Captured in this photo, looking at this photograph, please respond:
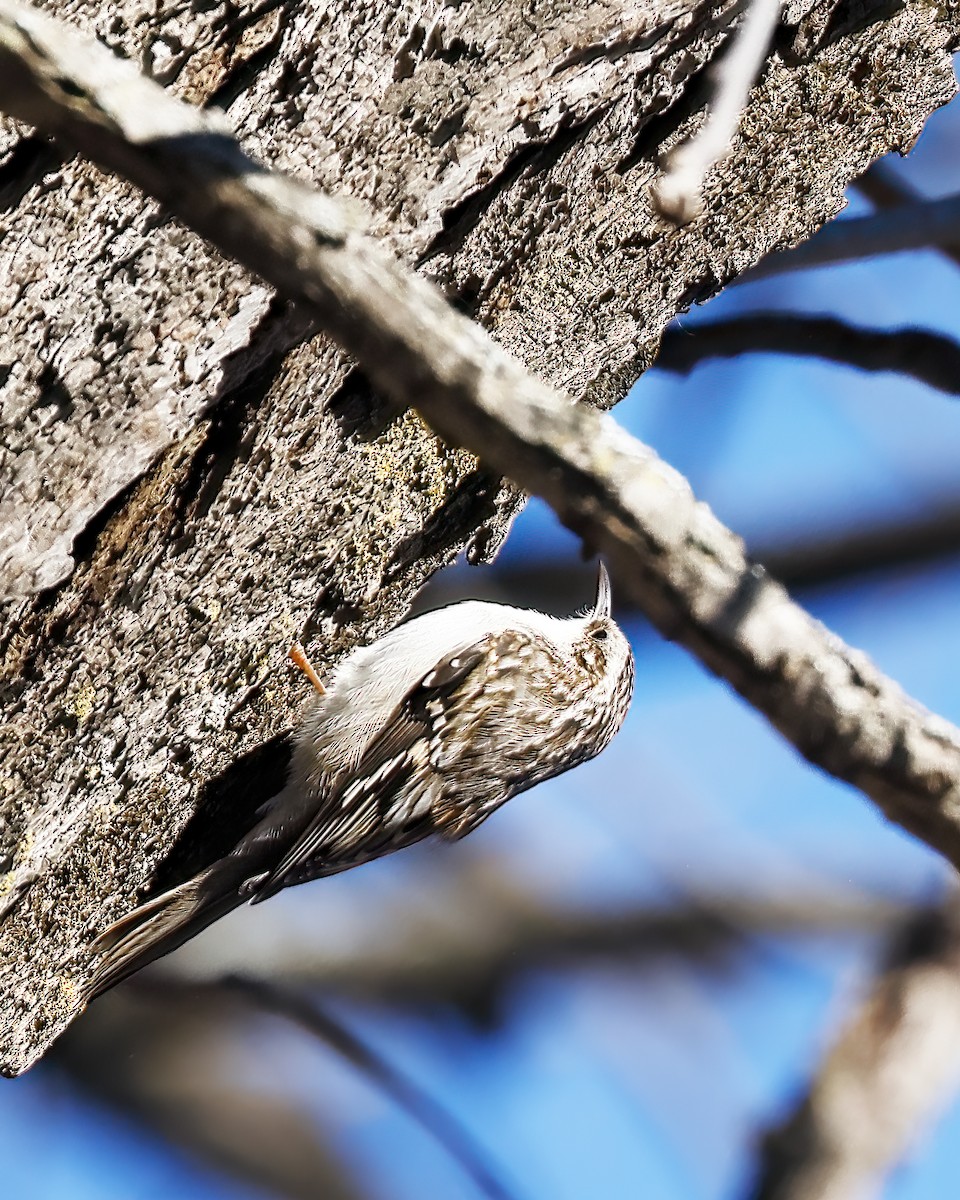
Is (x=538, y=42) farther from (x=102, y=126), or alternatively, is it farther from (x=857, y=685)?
(x=857, y=685)

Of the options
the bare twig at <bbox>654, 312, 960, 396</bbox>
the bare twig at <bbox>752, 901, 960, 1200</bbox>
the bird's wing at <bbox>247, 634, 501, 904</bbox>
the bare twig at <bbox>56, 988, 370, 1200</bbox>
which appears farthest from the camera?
the bare twig at <bbox>56, 988, 370, 1200</bbox>

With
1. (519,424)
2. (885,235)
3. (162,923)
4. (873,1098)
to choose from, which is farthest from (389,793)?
(885,235)

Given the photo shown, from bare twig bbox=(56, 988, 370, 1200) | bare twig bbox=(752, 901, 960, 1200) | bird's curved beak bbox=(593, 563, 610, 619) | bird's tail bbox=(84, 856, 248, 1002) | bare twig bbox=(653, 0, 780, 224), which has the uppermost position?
bird's curved beak bbox=(593, 563, 610, 619)

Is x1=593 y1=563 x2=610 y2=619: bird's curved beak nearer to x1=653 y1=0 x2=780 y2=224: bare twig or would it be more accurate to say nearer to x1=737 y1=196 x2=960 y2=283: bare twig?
x1=737 y1=196 x2=960 y2=283: bare twig

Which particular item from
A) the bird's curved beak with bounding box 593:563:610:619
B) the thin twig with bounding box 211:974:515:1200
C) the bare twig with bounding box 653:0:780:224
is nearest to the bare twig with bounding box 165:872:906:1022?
the thin twig with bounding box 211:974:515:1200

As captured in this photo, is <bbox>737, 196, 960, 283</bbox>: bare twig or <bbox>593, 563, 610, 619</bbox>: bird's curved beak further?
<bbox>737, 196, 960, 283</bbox>: bare twig

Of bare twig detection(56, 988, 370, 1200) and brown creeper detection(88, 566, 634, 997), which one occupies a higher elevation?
brown creeper detection(88, 566, 634, 997)

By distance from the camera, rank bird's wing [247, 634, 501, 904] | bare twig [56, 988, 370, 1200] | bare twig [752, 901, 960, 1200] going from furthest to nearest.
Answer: bare twig [56, 988, 370, 1200] < bird's wing [247, 634, 501, 904] < bare twig [752, 901, 960, 1200]
